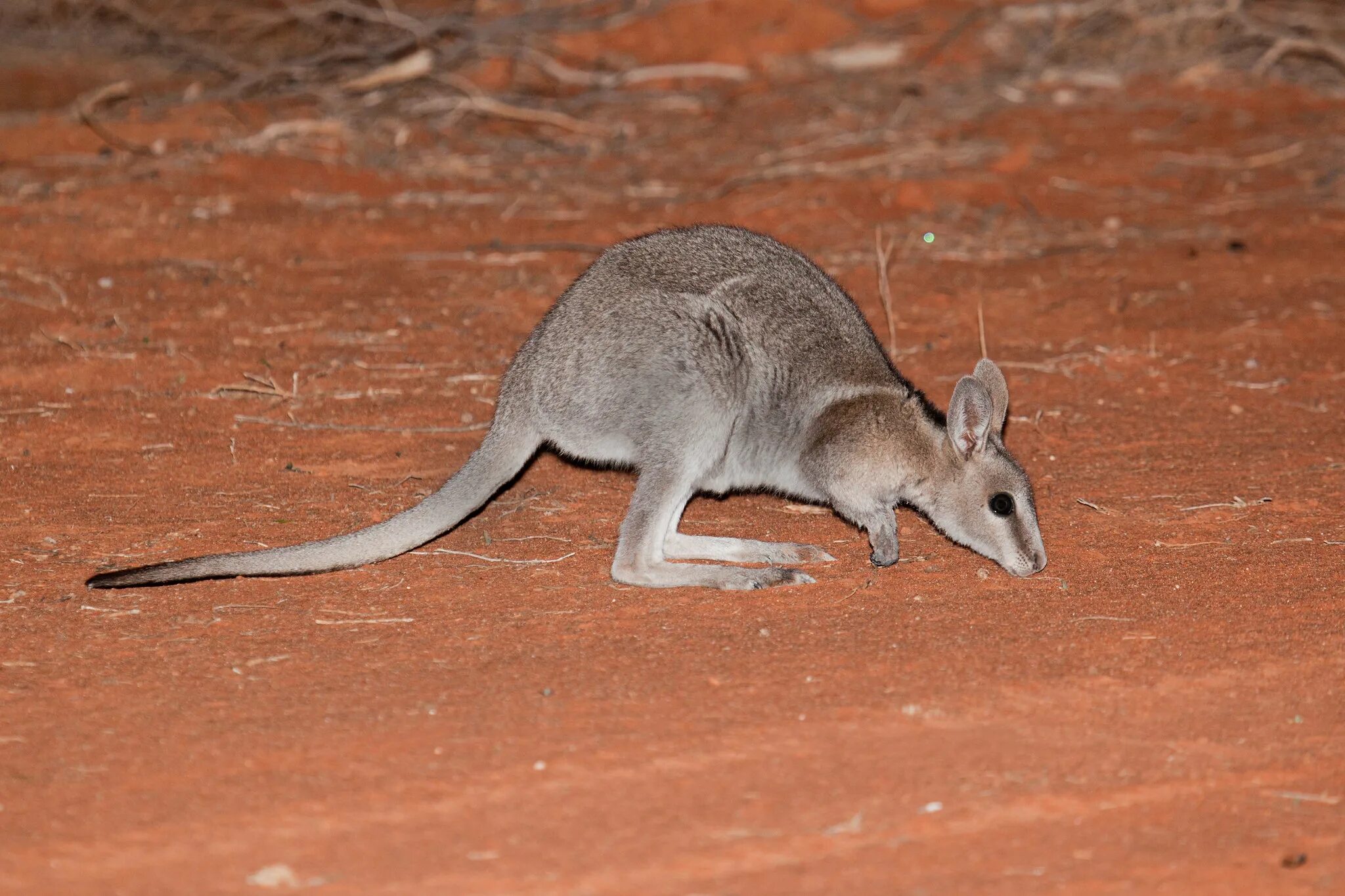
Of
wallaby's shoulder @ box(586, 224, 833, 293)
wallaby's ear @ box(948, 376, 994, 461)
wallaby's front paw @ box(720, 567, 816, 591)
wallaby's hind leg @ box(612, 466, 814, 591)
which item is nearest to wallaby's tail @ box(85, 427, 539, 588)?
wallaby's hind leg @ box(612, 466, 814, 591)

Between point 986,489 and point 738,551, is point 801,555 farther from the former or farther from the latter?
point 986,489

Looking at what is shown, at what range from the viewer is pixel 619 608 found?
426cm

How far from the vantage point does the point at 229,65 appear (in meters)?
11.4

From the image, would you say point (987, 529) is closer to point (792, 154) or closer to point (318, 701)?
point (318, 701)

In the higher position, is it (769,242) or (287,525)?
(769,242)

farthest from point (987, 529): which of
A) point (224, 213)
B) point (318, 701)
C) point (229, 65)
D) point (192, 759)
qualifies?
point (229, 65)

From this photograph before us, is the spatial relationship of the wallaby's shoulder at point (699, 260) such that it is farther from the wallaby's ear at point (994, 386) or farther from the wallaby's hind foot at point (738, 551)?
the wallaby's hind foot at point (738, 551)

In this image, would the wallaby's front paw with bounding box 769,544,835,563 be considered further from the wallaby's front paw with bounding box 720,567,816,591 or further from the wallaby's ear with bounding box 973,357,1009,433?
the wallaby's ear with bounding box 973,357,1009,433

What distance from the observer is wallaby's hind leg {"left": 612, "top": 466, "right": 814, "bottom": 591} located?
4.41 m

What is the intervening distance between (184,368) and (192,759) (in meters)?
3.41

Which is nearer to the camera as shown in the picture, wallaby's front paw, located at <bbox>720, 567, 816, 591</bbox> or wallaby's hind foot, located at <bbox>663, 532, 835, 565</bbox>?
wallaby's front paw, located at <bbox>720, 567, 816, 591</bbox>

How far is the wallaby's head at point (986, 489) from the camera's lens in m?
4.55

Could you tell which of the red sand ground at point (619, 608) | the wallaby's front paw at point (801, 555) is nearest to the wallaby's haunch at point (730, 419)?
the wallaby's front paw at point (801, 555)

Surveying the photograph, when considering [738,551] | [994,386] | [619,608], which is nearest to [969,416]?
[994,386]
